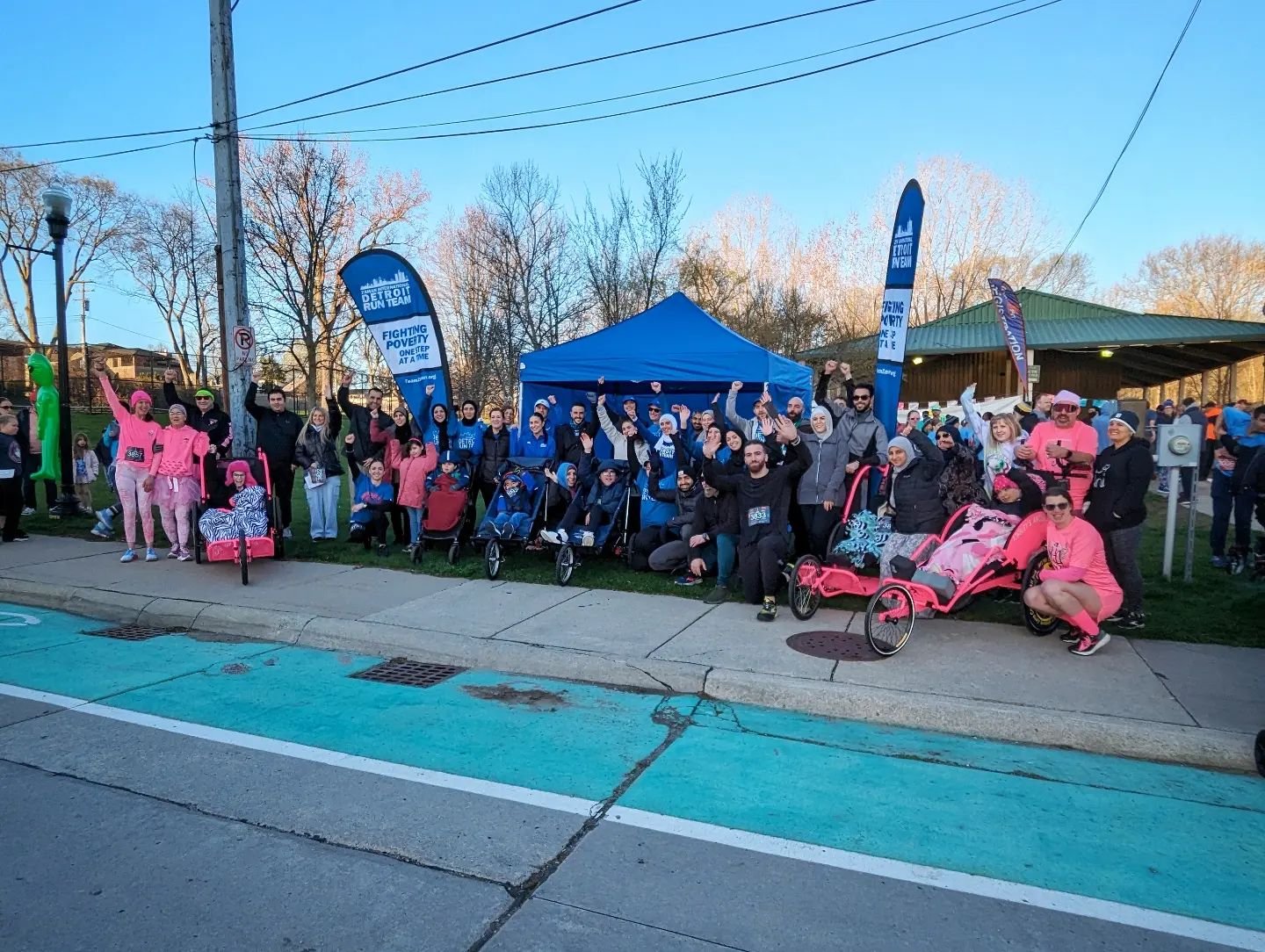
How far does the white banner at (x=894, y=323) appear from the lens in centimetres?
879

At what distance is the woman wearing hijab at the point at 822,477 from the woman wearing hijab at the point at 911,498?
999 millimetres

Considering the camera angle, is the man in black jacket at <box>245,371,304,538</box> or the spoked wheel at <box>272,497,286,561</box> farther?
the man in black jacket at <box>245,371,304,538</box>

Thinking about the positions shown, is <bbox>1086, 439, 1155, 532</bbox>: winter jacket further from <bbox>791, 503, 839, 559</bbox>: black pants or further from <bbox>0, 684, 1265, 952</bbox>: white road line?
<bbox>0, 684, 1265, 952</bbox>: white road line

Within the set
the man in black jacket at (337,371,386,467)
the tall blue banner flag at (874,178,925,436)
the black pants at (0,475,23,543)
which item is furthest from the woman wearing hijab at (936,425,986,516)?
the black pants at (0,475,23,543)

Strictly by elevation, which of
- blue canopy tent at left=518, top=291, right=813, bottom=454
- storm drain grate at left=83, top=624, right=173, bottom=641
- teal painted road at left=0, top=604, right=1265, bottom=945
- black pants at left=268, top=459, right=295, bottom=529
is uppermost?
blue canopy tent at left=518, top=291, right=813, bottom=454

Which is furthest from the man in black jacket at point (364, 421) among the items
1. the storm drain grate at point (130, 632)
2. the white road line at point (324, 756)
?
the white road line at point (324, 756)

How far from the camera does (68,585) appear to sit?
8.30m

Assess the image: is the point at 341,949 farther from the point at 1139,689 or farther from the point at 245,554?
the point at 245,554

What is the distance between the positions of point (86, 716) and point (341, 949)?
3280 millimetres

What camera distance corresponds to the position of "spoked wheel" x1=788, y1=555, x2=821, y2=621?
22.3ft

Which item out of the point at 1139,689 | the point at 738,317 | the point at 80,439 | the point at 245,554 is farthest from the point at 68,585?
the point at 738,317

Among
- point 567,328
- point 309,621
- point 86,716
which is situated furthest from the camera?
point 567,328

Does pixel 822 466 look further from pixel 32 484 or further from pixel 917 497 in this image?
pixel 32 484

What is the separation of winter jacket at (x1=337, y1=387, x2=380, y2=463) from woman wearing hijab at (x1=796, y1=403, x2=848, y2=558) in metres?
5.48
